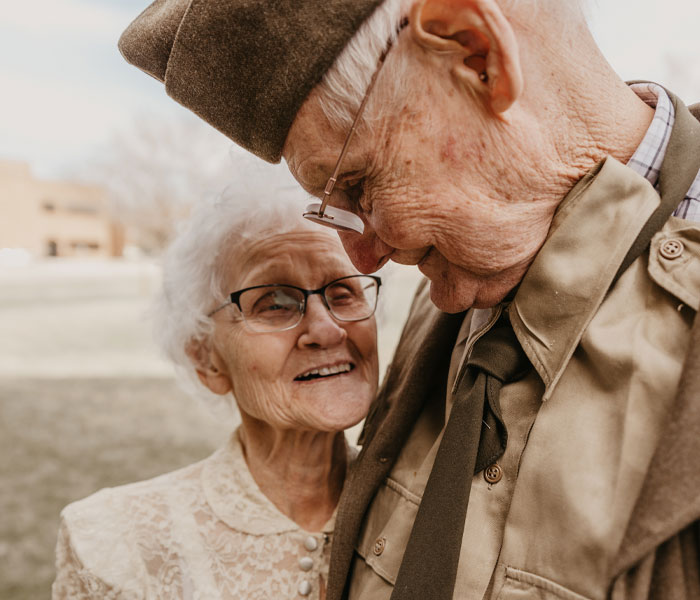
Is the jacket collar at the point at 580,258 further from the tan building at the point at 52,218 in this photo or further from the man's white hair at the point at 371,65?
the tan building at the point at 52,218

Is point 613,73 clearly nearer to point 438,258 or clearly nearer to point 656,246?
point 656,246

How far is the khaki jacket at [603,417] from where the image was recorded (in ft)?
2.84

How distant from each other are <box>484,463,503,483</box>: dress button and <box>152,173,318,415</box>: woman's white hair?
105 centimetres

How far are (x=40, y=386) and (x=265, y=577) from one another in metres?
8.33

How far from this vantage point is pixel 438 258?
1.27m

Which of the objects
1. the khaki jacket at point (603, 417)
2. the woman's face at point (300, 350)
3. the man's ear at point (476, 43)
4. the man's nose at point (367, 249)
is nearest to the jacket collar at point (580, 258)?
the khaki jacket at point (603, 417)

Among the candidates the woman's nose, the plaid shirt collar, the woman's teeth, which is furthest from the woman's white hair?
the plaid shirt collar

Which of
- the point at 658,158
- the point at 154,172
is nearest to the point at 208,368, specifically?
the point at 658,158

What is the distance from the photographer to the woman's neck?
1.92 m

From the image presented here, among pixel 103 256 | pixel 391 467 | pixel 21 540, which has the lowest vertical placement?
pixel 103 256

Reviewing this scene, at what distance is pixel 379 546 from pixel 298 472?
60 cm

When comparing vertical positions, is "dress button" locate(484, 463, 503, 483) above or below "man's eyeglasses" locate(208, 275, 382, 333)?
above

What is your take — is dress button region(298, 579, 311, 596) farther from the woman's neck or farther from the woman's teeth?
the woman's teeth

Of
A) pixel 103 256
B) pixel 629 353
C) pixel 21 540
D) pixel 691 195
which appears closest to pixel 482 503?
pixel 629 353
